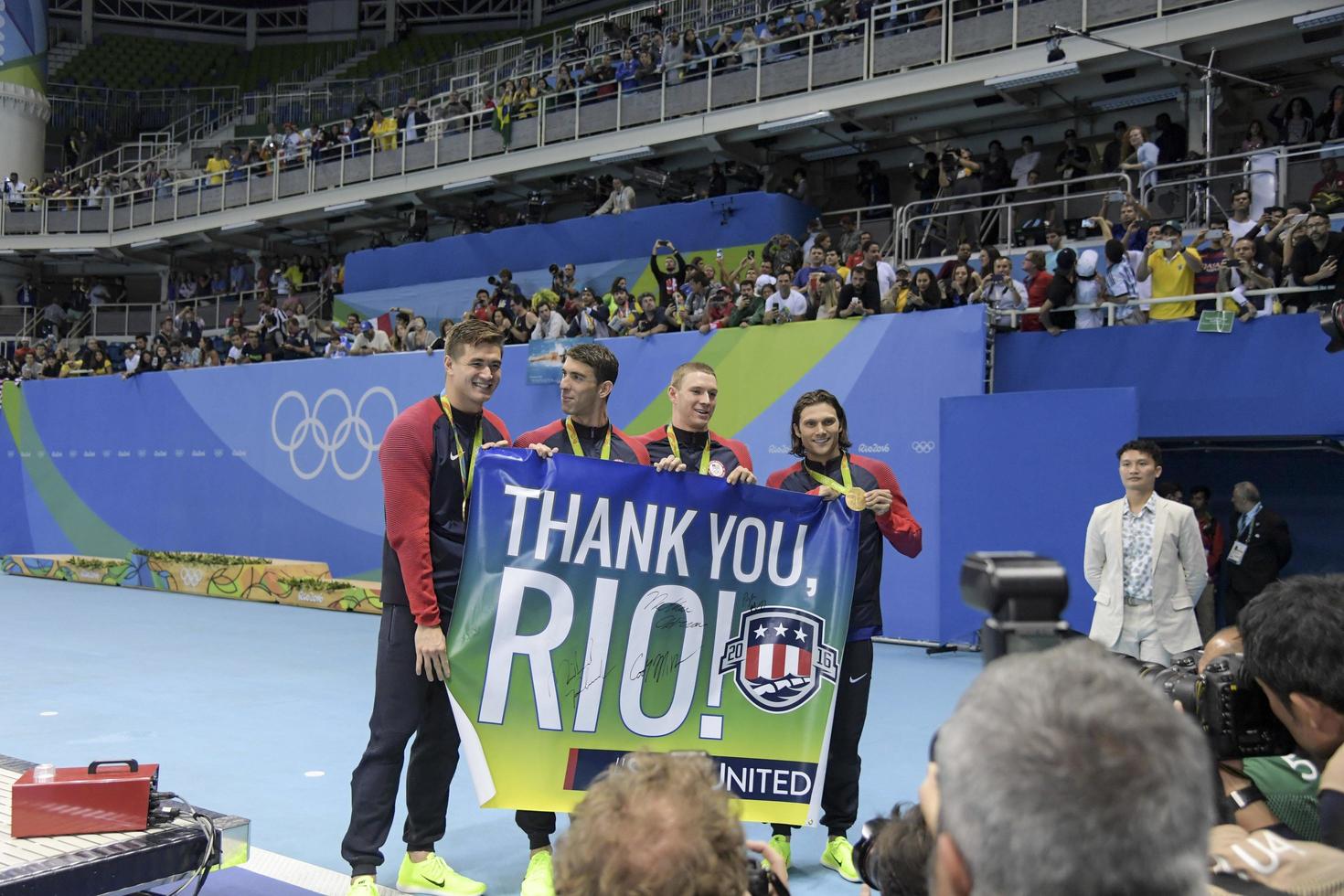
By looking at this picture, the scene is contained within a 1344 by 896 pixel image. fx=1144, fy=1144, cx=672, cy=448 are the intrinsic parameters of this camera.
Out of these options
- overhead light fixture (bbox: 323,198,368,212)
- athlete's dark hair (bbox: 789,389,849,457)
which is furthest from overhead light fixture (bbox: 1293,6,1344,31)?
overhead light fixture (bbox: 323,198,368,212)

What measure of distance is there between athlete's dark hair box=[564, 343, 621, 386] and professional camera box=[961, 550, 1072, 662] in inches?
123

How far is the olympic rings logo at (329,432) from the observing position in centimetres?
1485

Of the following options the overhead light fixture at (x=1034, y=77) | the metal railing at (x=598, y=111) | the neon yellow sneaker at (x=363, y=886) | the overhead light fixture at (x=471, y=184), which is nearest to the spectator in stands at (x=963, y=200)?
the overhead light fixture at (x=1034, y=77)

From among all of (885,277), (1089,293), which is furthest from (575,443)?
(885,277)

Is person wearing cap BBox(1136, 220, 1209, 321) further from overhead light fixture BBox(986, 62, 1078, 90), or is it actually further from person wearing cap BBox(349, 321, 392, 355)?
person wearing cap BBox(349, 321, 392, 355)

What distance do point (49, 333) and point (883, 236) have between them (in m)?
20.1

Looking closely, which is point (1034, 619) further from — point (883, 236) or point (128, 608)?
point (883, 236)

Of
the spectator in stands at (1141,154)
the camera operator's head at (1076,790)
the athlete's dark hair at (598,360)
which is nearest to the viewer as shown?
the camera operator's head at (1076,790)

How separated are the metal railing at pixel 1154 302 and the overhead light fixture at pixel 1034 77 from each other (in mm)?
5227

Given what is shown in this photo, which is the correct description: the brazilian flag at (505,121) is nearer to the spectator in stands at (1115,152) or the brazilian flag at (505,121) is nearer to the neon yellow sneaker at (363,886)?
the spectator in stands at (1115,152)

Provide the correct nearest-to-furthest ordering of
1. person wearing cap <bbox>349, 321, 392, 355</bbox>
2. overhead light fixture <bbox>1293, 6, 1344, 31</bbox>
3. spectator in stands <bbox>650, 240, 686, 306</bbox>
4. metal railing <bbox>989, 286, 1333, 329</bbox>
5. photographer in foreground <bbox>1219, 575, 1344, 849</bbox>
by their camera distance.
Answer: photographer in foreground <bbox>1219, 575, 1344, 849</bbox> → metal railing <bbox>989, 286, 1333, 329</bbox> → overhead light fixture <bbox>1293, 6, 1344, 31</bbox> → spectator in stands <bbox>650, 240, 686, 306</bbox> → person wearing cap <bbox>349, 321, 392, 355</bbox>

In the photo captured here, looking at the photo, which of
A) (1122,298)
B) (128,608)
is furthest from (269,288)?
(1122,298)

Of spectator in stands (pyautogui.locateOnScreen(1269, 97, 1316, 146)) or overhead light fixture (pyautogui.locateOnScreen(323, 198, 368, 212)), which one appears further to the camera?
A: overhead light fixture (pyautogui.locateOnScreen(323, 198, 368, 212))

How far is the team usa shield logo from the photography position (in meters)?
4.13
